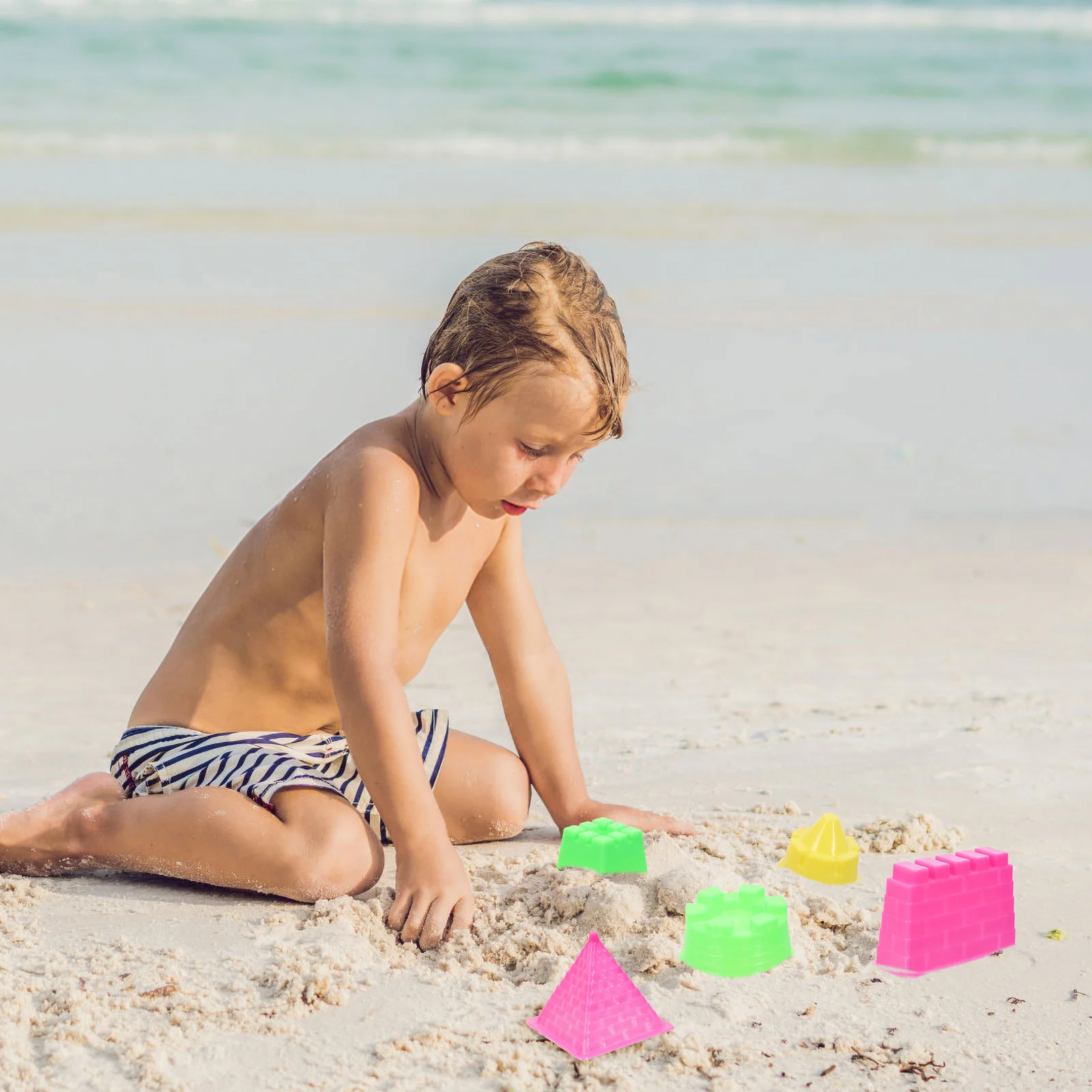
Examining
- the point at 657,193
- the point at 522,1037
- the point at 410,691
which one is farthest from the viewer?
the point at 657,193

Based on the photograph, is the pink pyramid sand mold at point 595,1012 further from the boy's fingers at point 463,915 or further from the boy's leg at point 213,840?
the boy's leg at point 213,840

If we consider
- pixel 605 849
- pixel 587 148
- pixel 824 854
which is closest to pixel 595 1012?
pixel 605 849

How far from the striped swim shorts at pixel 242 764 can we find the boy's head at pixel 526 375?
51 cm

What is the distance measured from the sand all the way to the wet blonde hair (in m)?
0.82

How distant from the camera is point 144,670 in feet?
11.8

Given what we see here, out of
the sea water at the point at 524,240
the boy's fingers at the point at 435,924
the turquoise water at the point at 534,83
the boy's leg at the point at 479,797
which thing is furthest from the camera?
the turquoise water at the point at 534,83

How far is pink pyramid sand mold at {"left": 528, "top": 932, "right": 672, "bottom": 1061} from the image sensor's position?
1.85 m

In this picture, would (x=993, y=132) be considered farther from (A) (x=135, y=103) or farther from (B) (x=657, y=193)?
(A) (x=135, y=103)

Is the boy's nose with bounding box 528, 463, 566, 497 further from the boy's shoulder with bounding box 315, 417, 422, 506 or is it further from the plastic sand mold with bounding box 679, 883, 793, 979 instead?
the plastic sand mold with bounding box 679, 883, 793, 979

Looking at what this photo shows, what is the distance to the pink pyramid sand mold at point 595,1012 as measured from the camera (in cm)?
185

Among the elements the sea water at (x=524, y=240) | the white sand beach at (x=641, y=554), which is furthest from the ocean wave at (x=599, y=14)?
the white sand beach at (x=641, y=554)

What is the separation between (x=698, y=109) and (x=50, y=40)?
7419 millimetres

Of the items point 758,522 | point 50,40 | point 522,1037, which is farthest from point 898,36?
point 522,1037

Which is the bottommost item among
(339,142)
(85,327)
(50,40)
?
(85,327)
